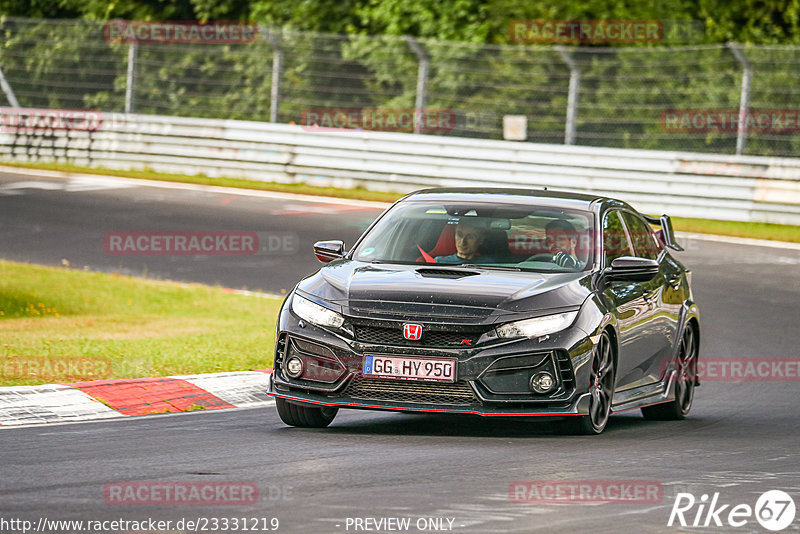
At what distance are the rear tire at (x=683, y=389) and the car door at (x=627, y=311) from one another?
69cm

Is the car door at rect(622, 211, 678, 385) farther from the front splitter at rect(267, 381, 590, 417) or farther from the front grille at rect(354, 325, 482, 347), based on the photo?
the front grille at rect(354, 325, 482, 347)

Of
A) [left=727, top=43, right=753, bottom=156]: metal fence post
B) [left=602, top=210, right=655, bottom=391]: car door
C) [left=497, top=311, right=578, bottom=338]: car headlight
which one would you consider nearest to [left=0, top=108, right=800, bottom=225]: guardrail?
[left=727, top=43, right=753, bottom=156]: metal fence post

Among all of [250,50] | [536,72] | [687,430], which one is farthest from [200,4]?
[687,430]

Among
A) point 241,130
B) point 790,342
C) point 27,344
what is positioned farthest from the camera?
point 241,130

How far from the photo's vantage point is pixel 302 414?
9164 mm

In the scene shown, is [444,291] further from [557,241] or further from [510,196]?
[510,196]

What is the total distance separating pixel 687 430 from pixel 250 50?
19.5m

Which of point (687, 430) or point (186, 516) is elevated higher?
point (186, 516)

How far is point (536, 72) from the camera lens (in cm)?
2536

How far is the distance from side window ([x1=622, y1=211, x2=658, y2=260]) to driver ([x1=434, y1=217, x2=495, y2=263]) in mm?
1319

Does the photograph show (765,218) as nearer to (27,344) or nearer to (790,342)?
(790,342)

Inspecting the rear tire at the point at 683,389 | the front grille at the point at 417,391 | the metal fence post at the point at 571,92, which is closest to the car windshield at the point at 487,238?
the front grille at the point at 417,391

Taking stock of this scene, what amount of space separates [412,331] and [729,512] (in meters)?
2.40

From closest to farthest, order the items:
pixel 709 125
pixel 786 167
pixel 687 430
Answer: pixel 687 430
pixel 786 167
pixel 709 125
